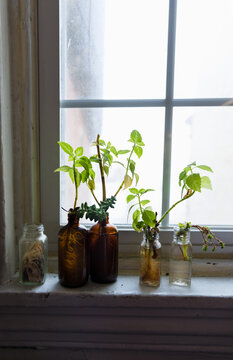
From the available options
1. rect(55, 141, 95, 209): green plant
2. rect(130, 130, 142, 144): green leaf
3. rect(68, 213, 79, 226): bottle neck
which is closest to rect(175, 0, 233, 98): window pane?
rect(130, 130, 142, 144): green leaf

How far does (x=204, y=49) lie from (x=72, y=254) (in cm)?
65

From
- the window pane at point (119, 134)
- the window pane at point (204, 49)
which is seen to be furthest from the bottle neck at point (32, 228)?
the window pane at point (204, 49)

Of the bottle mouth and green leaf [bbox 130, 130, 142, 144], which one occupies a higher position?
green leaf [bbox 130, 130, 142, 144]

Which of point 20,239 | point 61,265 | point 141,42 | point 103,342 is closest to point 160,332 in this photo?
point 103,342

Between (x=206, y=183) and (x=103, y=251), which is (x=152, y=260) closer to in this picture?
(x=103, y=251)

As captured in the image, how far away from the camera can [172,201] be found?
75cm

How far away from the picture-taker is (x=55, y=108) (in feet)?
2.31

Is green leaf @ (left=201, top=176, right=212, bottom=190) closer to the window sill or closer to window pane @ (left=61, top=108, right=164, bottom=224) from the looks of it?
window pane @ (left=61, top=108, right=164, bottom=224)

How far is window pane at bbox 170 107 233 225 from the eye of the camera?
727 mm

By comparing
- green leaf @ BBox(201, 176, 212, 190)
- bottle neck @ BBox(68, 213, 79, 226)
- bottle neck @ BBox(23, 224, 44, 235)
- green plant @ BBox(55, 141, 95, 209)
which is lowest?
bottle neck @ BBox(23, 224, 44, 235)

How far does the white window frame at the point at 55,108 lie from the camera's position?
0.68m

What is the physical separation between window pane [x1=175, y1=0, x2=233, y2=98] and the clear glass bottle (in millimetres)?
384

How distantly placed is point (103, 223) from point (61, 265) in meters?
0.14

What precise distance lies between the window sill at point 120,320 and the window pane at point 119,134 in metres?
0.24
